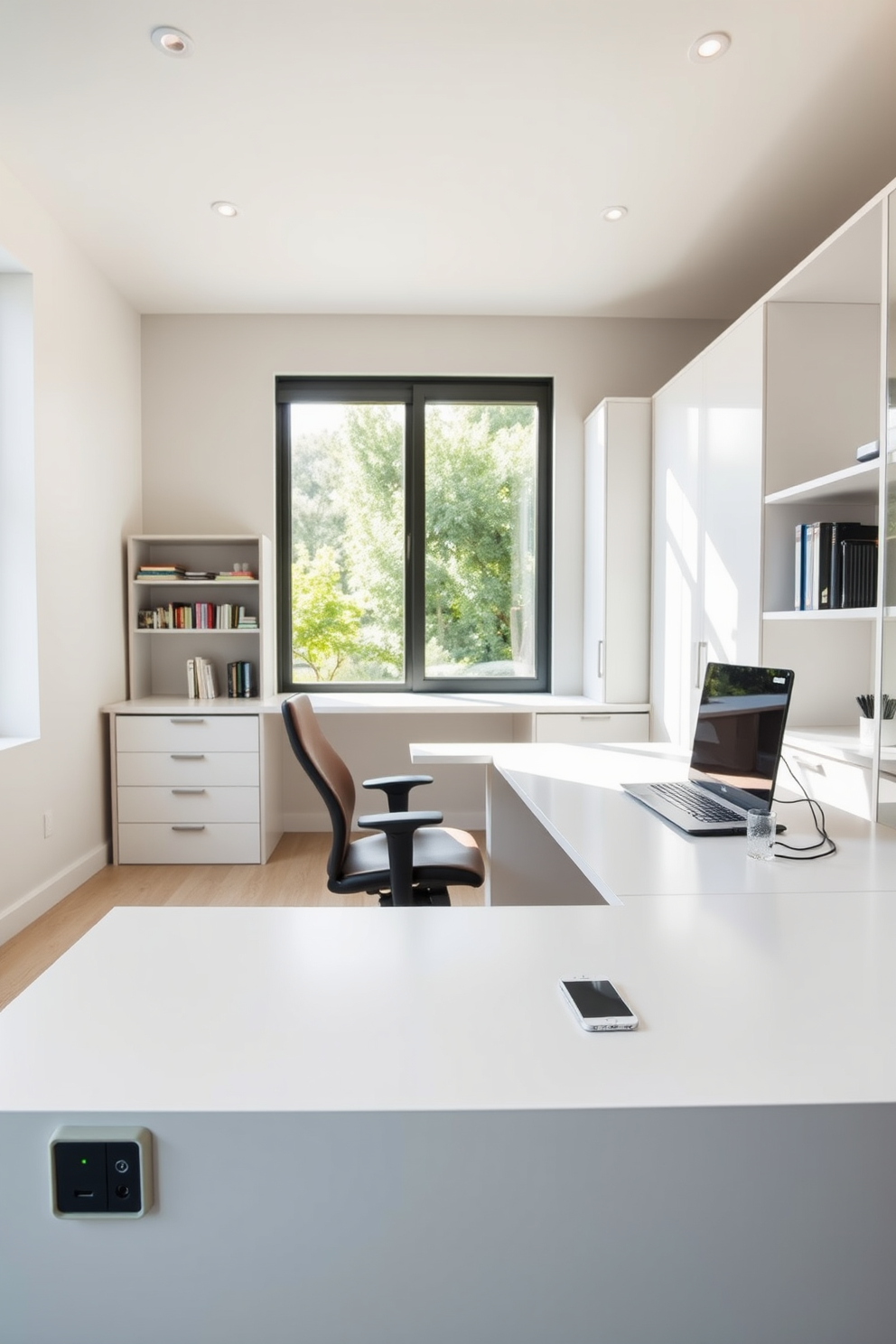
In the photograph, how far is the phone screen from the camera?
0.90 meters

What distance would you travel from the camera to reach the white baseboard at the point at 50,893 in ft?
9.91

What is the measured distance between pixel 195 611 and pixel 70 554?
796mm

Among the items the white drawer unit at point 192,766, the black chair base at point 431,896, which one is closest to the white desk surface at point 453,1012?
the black chair base at point 431,896

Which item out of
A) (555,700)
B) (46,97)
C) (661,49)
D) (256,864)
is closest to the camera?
(661,49)

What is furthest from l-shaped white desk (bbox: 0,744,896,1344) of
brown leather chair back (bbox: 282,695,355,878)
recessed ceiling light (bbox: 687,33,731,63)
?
recessed ceiling light (bbox: 687,33,731,63)

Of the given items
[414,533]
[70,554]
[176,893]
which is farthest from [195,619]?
[176,893]

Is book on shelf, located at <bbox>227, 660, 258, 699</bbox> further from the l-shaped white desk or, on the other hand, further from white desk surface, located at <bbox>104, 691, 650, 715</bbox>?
the l-shaped white desk

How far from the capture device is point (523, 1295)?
2.50 feet

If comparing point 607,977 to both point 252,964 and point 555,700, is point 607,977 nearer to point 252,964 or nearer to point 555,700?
point 252,964

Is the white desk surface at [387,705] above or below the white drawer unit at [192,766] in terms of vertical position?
above

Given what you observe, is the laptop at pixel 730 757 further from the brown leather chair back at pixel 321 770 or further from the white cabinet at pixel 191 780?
the white cabinet at pixel 191 780

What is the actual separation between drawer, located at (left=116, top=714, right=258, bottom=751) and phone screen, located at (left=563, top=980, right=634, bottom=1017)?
3049 millimetres

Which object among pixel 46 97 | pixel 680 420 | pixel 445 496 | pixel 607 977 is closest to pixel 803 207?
pixel 680 420

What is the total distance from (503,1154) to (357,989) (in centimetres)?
30
